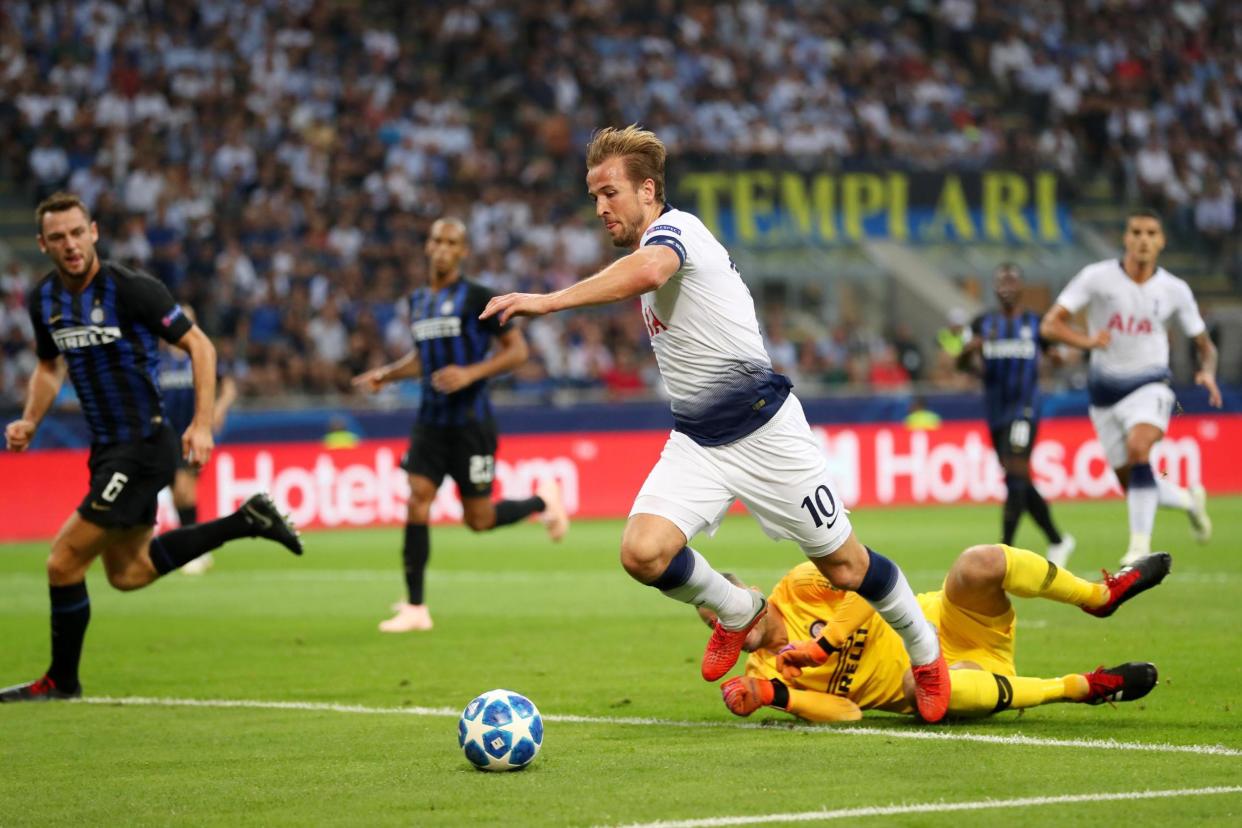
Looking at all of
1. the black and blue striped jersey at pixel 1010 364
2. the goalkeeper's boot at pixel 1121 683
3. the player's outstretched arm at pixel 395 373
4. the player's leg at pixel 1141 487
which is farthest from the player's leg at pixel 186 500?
the goalkeeper's boot at pixel 1121 683

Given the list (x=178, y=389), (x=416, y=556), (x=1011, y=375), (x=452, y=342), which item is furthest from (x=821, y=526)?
(x=178, y=389)

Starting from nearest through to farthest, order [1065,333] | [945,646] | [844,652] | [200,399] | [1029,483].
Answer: [844,652]
[945,646]
[200,399]
[1065,333]
[1029,483]

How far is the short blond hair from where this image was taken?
695 cm

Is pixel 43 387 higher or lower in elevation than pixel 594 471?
higher

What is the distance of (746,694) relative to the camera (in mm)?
A: 7148

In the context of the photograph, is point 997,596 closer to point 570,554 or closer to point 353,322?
point 570,554

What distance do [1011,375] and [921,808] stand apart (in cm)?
1008

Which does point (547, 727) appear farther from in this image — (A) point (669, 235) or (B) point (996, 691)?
A: (A) point (669, 235)

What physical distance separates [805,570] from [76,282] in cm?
383

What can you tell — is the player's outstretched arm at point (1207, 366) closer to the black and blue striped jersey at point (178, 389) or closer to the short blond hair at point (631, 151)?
the short blond hair at point (631, 151)

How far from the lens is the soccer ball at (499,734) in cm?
648

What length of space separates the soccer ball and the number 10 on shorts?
134 centimetres

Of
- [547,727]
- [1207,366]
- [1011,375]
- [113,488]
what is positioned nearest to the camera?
[547,727]

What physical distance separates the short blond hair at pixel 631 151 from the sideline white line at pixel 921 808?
262 cm
